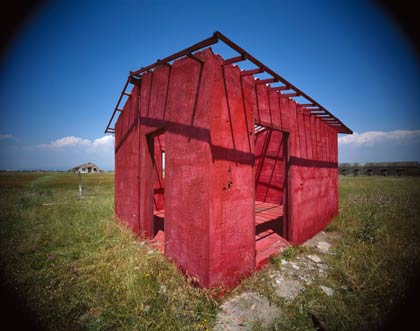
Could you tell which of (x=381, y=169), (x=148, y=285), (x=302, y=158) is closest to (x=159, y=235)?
(x=148, y=285)

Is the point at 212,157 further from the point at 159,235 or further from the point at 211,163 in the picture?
the point at 159,235

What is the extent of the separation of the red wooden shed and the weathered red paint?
2 centimetres

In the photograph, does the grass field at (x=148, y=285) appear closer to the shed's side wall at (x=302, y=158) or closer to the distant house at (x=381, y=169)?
the shed's side wall at (x=302, y=158)

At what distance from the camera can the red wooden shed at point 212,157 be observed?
9.96 ft

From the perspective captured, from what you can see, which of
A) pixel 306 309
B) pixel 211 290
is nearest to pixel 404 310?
pixel 306 309

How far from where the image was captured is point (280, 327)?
99.3 inches

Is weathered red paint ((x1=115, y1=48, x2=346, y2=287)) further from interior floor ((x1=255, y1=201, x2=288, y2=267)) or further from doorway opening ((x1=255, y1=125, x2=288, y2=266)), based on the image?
doorway opening ((x1=255, y1=125, x2=288, y2=266))

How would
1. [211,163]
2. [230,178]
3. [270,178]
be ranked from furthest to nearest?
1. [270,178]
2. [230,178]
3. [211,163]

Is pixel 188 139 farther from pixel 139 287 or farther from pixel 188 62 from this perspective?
pixel 139 287

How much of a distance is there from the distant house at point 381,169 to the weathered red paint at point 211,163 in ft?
150

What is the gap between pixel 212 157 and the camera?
9.91ft

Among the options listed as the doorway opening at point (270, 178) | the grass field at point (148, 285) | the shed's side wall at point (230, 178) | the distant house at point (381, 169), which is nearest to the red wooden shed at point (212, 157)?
the shed's side wall at point (230, 178)

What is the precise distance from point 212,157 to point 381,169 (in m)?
51.1

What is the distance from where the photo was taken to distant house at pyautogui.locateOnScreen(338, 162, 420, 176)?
35297 millimetres
